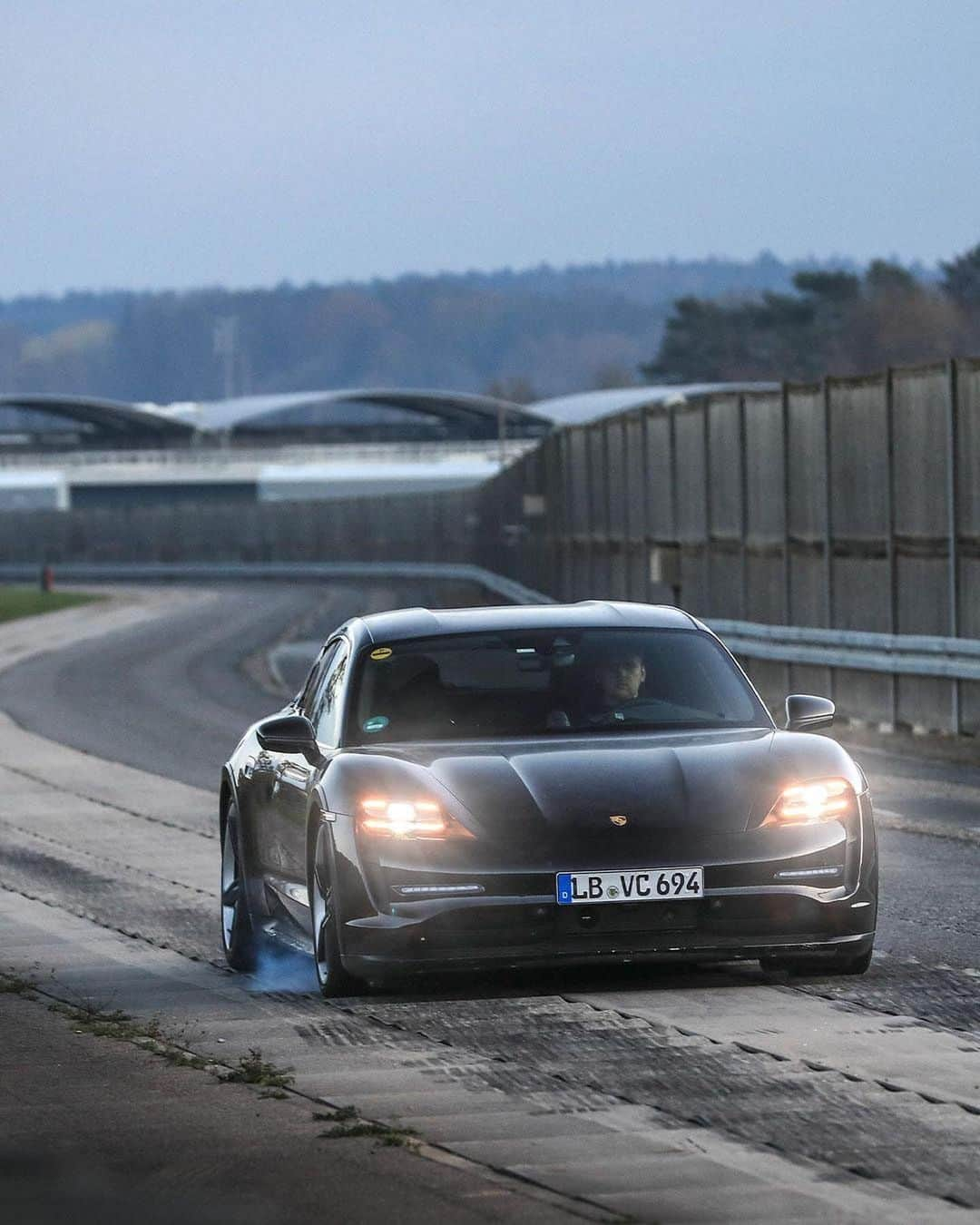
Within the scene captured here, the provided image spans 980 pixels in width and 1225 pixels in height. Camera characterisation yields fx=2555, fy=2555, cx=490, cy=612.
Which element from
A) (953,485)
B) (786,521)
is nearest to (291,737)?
(953,485)

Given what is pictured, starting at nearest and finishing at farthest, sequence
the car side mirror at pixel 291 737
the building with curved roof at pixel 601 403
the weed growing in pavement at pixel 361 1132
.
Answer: the weed growing in pavement at pixel 361 1132
the car side mirror at pixel 291 737
the building with curved roof at pixel 601 403

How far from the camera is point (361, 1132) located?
6.51 metres

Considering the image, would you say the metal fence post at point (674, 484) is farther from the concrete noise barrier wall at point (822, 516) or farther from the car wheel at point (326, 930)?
the car wheel at point (326, 930)

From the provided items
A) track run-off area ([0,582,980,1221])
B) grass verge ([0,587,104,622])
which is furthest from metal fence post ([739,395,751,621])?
grass verge ([0,587,104,622])

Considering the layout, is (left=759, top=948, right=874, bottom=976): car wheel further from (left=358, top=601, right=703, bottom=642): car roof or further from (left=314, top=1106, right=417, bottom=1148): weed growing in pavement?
(left=314, top=1106, right=417, bottom=1148): weed growing in pavement

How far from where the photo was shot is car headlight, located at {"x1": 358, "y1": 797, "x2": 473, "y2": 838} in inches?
331

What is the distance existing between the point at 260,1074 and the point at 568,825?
1447mm

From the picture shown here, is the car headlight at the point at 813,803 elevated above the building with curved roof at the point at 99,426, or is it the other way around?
the building with curved roof at the point at 99,426

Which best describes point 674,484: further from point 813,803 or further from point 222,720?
point 813,803

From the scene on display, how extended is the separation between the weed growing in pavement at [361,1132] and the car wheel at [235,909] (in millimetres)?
3380

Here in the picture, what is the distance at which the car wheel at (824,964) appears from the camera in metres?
8.75

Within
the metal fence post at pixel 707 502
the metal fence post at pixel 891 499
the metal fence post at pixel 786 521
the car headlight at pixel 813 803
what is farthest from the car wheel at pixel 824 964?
the metal fence post at pixel 707 502

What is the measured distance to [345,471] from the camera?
155000 millimetres

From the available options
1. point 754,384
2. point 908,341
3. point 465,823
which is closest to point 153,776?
point 465,823
